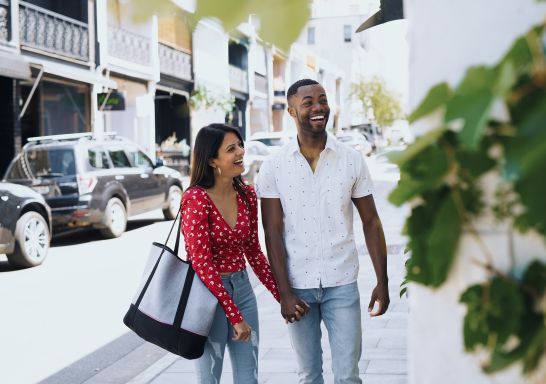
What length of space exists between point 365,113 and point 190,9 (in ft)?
264

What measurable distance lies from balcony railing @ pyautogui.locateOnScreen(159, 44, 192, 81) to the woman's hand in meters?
26.8

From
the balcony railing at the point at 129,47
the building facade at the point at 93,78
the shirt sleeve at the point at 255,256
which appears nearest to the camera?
the shirt sleeve at the point at 255,256

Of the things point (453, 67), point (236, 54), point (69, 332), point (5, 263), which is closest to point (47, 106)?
point (5, 263)

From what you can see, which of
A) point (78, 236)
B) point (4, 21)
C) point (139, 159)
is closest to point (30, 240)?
point (78, 236)

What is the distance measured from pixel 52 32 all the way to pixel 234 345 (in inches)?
769

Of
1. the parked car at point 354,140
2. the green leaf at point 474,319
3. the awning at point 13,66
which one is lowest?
the green leaf at point 474,319

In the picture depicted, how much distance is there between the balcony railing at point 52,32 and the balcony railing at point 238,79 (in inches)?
605

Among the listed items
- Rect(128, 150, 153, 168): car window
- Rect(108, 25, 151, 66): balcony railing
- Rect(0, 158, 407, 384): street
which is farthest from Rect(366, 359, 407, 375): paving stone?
Rect(108, 25, 151, 66): balcony railing

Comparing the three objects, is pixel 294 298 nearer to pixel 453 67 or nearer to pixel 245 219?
pixel 245 219

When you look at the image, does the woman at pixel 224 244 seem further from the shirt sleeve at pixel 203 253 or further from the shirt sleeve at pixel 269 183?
the shirt sleeve at pixel 269 183

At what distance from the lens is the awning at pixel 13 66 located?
17625 mm

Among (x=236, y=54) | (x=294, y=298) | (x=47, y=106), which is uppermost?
(x=236, y=54)

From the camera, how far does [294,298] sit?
3.58 meters

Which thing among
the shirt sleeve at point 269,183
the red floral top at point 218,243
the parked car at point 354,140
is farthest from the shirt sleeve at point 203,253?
the parked car at point 354,140
